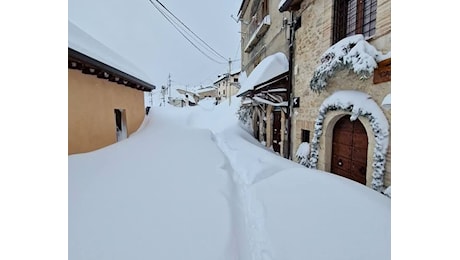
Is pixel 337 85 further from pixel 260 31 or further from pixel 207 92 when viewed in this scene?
pixel 207 92

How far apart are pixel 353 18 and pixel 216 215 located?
15.8 feet

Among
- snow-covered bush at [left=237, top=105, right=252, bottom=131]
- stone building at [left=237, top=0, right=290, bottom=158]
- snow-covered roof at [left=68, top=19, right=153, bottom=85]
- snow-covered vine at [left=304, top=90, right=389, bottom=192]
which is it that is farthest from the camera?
snow-covered bush at [left=237, top=105, right=252, bottom=131]

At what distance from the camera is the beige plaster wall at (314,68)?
3379 millimetres

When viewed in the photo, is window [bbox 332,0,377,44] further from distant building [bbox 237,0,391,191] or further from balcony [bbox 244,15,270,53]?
balcony [bbox 244,15,270,53]

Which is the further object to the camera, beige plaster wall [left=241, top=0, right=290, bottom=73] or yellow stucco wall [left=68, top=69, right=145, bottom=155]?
beige plaster wall [left=241, top=0, right=290, bottom=73]

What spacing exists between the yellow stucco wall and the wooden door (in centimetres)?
605

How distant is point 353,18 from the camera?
439cm

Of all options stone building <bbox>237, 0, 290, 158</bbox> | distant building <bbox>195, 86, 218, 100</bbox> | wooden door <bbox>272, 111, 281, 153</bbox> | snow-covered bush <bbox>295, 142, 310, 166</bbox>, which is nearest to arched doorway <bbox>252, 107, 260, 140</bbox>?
stone building <bbox>237, 0, 290, 158</bbox>

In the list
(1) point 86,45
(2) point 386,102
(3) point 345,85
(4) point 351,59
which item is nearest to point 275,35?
(3) point 345,85

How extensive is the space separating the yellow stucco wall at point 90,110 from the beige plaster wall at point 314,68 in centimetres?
546

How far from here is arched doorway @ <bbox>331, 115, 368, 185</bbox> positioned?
13.4 ft
